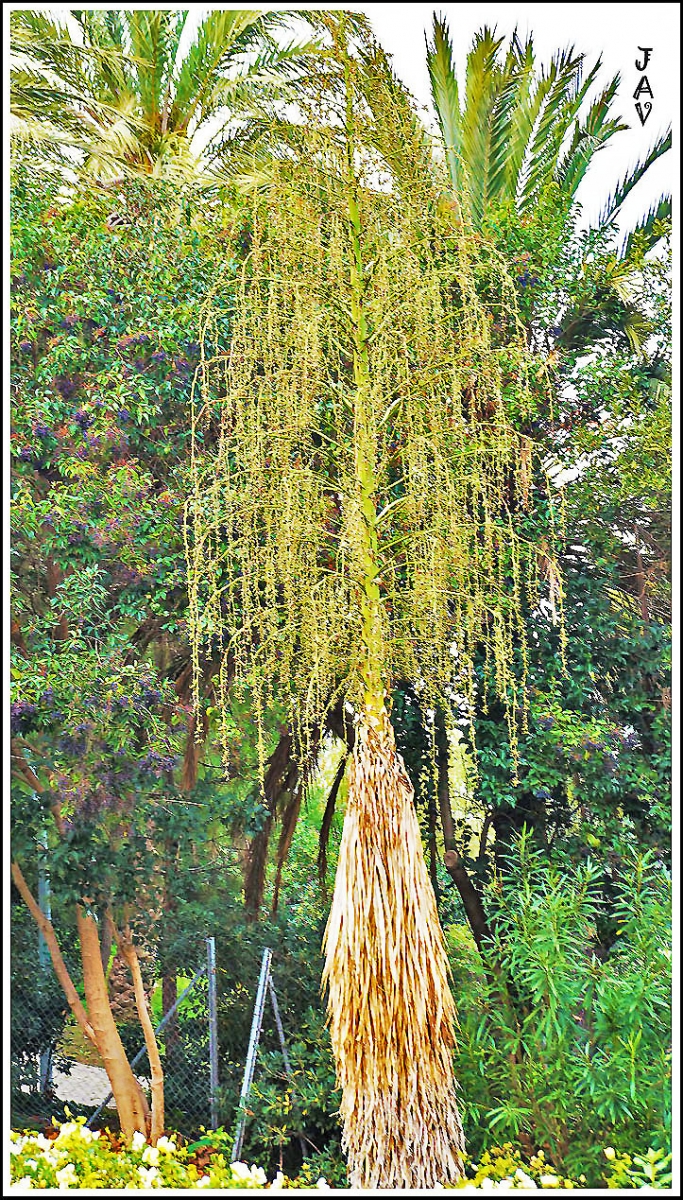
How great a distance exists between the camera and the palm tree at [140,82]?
3.96 m

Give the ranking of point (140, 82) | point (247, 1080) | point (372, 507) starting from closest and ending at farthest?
point (372, 507)
point (247, 1080)
point (140, 82)

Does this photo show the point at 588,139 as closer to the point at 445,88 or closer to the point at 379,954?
the point at 445,88

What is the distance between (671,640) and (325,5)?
8.79 ft

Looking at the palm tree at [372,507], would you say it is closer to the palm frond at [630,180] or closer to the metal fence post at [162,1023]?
the metal fence post at [162,1023]

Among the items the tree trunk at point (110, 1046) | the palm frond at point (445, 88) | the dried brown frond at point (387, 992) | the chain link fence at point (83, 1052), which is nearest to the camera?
the dried brown frond at point (387, 992)

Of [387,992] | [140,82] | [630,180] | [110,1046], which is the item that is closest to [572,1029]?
[387,992]

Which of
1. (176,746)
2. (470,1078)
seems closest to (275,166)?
(176,746)

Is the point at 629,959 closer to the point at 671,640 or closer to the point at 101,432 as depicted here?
the point at 671,640

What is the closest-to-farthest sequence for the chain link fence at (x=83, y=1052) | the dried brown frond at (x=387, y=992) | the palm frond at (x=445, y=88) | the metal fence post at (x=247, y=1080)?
the dried brown frond at (x=387, y=992), the metal fence post at (x=247, y=1080), the palm frond at (x=445, y=88), the chain link fence at (x=83, y=1052)

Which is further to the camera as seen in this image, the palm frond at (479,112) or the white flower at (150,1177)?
the palm frond at (479,112)

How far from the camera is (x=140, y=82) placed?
13.8 ft

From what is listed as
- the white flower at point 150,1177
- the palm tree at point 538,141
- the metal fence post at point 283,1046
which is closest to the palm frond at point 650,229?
the palm tree at point 538,141

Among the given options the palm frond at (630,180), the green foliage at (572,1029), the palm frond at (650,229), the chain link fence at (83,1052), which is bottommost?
the chain link fence at (83,1052)

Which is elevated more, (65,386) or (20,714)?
(65,386)
